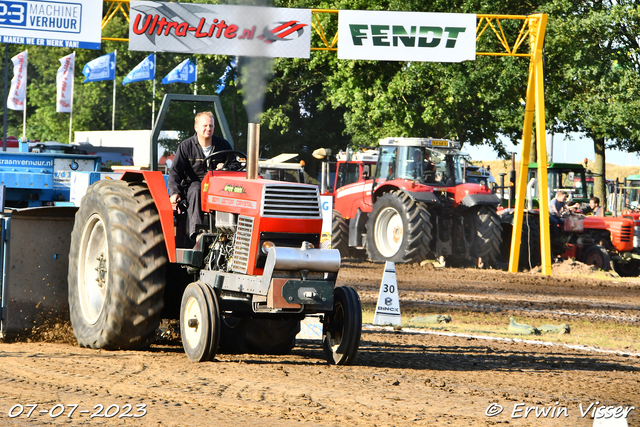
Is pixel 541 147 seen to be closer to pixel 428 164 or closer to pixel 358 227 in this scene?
pixel 428 164

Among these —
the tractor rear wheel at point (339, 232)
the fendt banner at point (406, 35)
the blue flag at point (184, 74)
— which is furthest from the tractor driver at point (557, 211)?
the blue flag at point (184, 74)

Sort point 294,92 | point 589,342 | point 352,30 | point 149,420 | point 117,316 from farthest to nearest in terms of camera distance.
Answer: point 294,92 → point 352,30 → point 589,342 → point 117,316 → point 149,420

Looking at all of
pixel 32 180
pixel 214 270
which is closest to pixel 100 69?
pixel 32 180

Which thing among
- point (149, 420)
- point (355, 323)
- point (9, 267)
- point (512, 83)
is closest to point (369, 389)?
point (355, 323)

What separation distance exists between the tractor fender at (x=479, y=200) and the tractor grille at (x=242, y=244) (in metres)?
11.6

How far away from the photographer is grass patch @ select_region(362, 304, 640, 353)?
29.3ft

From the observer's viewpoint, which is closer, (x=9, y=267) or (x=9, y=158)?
(x=9, y=267)

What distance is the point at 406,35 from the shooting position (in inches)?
613

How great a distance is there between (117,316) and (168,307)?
2.40 feet

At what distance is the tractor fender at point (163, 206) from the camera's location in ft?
21.2

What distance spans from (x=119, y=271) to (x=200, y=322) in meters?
0.81

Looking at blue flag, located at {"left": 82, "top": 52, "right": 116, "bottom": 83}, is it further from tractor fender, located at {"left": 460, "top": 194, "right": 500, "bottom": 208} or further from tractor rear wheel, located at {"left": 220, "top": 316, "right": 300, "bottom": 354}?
tractor rear wheel, located at {"left": 220, "top": 316, "right": 300, "bottom": 354}

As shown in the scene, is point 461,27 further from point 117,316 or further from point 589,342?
point 117,316

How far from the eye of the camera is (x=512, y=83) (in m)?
24.1
